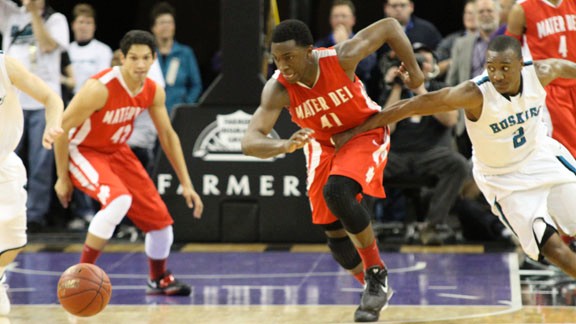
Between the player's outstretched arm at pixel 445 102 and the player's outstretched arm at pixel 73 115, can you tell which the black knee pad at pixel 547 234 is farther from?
the player's outstretched arm at pixel 73 115

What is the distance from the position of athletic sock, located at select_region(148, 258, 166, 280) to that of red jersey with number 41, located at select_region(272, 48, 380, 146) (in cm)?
182

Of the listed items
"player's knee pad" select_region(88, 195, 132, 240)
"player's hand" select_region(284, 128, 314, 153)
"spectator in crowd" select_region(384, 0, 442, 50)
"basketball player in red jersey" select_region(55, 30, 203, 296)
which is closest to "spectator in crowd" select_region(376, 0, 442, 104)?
"spectator in crowd" select_region(384, 0, 442, 50)

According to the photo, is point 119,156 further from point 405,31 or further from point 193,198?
point 405,31

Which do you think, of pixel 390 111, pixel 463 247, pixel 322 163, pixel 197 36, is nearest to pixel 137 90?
pixel 322 163

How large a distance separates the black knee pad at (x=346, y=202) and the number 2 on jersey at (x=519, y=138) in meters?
0.97

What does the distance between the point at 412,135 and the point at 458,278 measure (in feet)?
6.79

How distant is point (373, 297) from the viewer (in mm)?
6711

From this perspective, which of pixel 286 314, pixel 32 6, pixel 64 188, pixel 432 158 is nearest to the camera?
pixel 286 314

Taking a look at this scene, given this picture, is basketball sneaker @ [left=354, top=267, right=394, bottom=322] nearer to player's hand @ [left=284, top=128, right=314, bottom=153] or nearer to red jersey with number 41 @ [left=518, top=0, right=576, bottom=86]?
player's hand @ [left=284, top=128, right=314, bottom=153]

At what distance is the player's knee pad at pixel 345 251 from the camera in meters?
7.18

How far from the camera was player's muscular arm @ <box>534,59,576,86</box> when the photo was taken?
21.8 feet

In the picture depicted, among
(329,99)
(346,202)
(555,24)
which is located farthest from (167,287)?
(555,24)

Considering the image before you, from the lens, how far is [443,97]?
6406mm

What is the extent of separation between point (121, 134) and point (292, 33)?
2.05 meters
